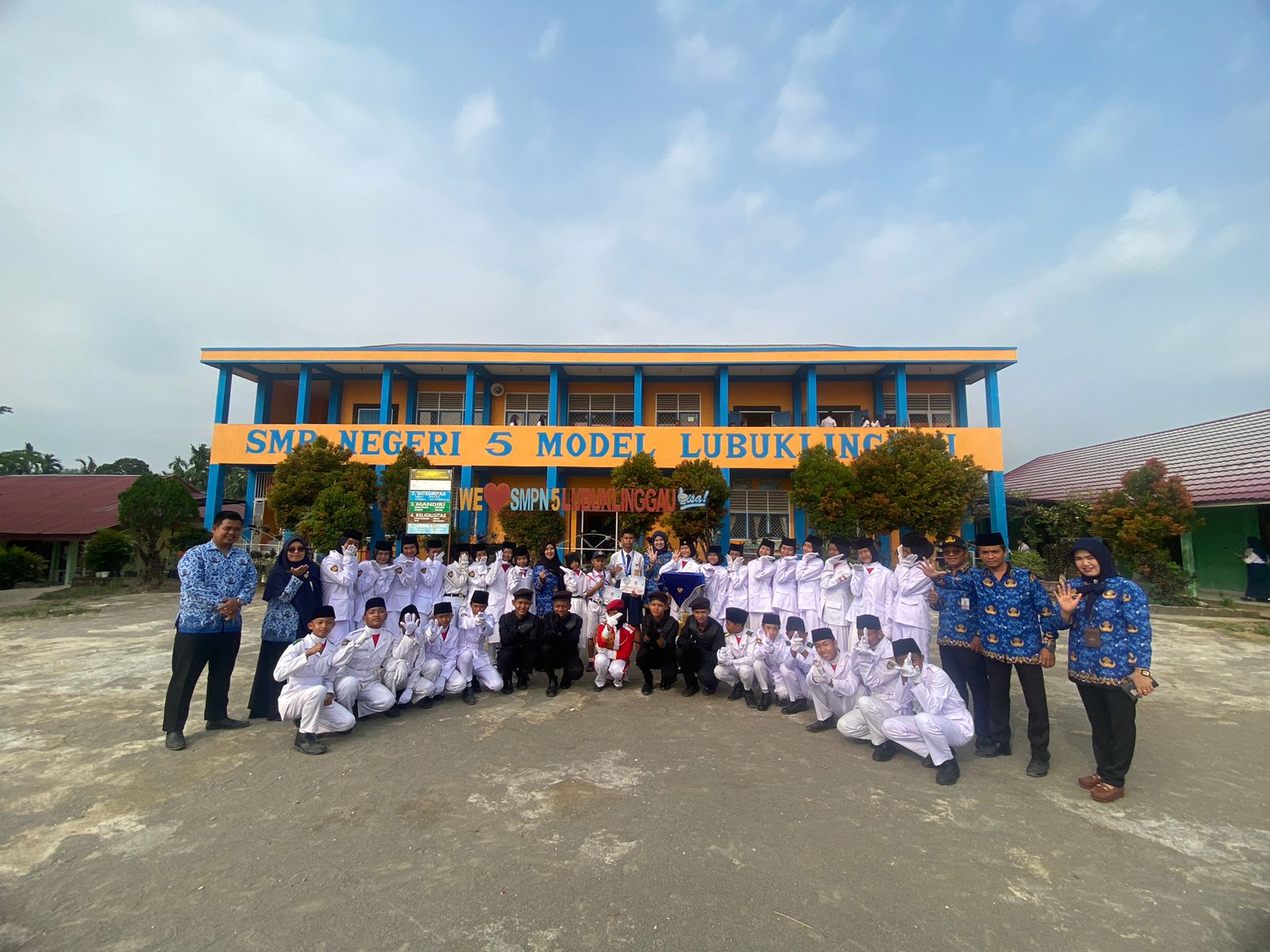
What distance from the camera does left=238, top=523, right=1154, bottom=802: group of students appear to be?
3.77 metres

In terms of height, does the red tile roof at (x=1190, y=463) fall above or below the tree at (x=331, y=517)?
above

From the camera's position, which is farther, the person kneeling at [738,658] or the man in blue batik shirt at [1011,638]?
the person kneeling at [738,658]

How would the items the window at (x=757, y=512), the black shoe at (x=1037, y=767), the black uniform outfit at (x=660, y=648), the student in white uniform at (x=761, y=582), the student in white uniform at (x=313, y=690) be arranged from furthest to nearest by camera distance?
the window at (x=757, y=512) < the student in white uniform at (x=761, y=582) < the black uniform outfit at (x=660, y=648) < the student in white uniform at (x=313, y=690) < the black shoe at (x=1037, y=767)

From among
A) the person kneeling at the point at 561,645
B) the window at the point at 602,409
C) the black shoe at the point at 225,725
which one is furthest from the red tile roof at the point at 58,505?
the person kneeling at the point at 561,645

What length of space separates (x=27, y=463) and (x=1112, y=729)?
158ft

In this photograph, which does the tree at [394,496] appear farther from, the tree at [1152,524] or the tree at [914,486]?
the tree at [1152,524]

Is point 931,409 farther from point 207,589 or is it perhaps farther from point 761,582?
point 207,589

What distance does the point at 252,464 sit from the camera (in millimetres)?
16750

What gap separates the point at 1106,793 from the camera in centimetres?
354

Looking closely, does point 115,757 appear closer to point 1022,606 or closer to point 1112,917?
point 1112,917

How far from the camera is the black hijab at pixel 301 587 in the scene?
4.83 metres

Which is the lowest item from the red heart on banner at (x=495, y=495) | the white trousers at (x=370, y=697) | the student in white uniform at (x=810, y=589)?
the white trousers at (x=370, y=697)

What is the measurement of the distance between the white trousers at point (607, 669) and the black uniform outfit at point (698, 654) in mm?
589

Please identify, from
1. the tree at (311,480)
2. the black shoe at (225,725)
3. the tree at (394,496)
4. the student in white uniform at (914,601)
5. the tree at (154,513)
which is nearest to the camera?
the black shoe at (225,725)
